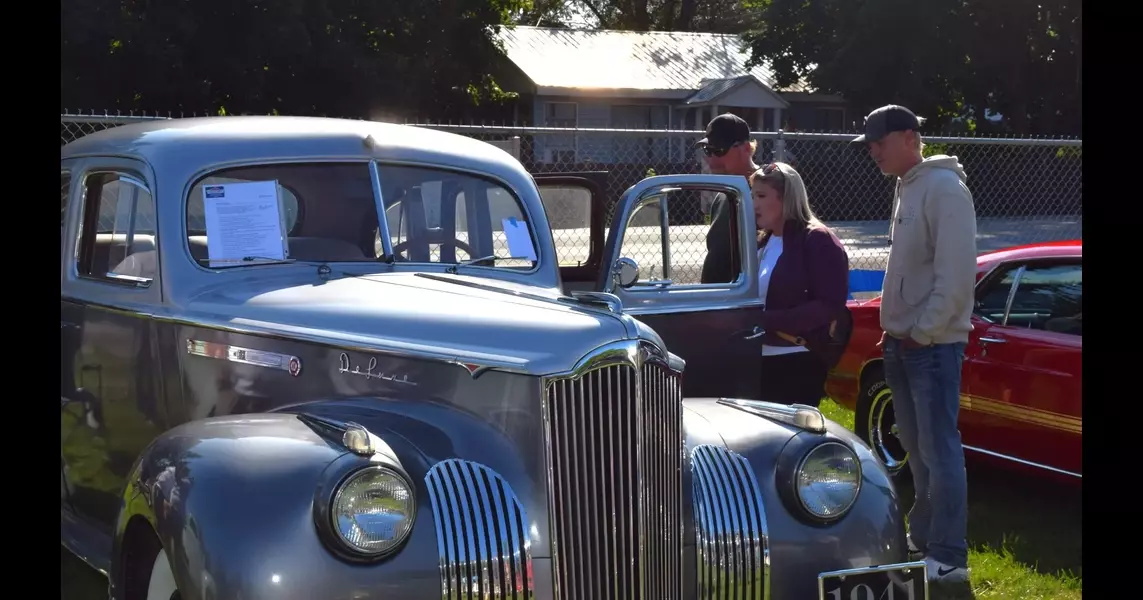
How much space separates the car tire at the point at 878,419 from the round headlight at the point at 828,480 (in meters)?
3.25

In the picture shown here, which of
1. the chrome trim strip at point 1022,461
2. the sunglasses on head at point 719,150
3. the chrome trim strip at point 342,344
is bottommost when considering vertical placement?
the chrome trim strip at point 1022,461

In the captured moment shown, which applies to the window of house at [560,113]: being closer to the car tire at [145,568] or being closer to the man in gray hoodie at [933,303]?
the man in gray hoodie at [933,303]

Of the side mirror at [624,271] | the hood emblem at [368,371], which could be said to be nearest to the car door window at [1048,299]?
the side mirror at [624,271]

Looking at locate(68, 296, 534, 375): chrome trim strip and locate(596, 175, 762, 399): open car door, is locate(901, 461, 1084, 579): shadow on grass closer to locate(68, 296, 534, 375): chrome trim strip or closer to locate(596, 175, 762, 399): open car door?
locate(596, 175, 762, 399): open car door

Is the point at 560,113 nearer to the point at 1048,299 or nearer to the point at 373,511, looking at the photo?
the point at 1048,299

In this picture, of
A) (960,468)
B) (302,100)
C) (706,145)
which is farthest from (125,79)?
(960,468)

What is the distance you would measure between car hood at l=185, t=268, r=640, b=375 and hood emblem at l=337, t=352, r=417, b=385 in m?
0.05

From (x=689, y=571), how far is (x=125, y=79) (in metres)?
21.0

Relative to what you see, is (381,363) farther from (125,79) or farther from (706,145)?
(125,79)

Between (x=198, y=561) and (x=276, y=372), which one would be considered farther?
(x=276, y=372)

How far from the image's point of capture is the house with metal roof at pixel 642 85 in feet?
119

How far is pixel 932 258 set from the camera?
5.25 m
